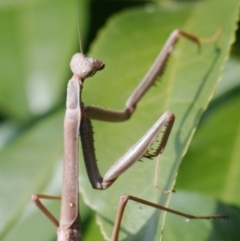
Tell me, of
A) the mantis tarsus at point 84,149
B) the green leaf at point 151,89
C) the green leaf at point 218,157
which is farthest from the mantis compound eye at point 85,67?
the green leaf at point 218,157

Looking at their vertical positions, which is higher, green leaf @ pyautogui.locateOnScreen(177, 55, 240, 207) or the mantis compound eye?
the mantis compound eye

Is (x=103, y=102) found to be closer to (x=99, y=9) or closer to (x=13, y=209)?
(x=13, y=209)

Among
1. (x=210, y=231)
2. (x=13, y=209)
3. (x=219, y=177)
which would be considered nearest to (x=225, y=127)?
(x=219, y=177)

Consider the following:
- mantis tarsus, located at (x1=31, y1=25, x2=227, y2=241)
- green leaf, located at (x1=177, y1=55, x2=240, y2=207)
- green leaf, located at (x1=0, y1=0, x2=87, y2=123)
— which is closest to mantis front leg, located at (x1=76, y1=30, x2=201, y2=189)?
mantis tarsus, located at (x1=31, y1=25, x2=227, y2=241)

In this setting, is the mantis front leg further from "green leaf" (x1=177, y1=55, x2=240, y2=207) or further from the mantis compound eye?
"green leaf" (x1=177, y1=55, x2=240, y2=207)

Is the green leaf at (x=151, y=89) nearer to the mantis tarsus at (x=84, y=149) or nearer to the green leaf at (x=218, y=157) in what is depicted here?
the mantis tarsus at (x=84, y=149)

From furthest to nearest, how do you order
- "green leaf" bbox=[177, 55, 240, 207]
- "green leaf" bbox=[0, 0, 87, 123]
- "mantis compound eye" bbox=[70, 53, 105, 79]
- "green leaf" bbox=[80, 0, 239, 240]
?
"green leaf" bbox=[0, 0, 87, 123]
"green leaf" bbox=[177, 55, 240, 207]
"mantis compound eye" bbox=[70, 53, 105, 79]
"green leaf" bbox=[80, 0, 239, 240]

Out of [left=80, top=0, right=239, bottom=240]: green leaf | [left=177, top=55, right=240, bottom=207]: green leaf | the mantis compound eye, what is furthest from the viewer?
[left=177, top=55, right=240, bottom=207]: green leaf

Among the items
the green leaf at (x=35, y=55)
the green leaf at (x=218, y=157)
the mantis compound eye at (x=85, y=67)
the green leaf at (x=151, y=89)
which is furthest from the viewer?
the green leaf at (x=35, y=55)
